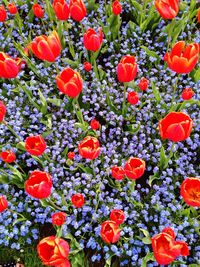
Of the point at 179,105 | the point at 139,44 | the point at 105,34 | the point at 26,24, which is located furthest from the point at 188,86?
the point at 26,24

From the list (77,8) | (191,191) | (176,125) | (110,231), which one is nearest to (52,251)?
(110,231)

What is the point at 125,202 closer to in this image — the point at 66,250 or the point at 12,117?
the point at 66,250

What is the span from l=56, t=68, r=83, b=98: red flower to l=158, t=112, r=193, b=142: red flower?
1.99 ft

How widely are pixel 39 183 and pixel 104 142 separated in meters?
1.07

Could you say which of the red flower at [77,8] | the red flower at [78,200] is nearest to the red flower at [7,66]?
the red flower at [77,8]

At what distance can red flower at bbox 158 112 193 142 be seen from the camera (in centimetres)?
243

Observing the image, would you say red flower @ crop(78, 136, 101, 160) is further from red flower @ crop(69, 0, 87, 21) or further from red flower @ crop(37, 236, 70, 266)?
red flower @ crop(69, 0, 87, 21)

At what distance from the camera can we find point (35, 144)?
104 inches

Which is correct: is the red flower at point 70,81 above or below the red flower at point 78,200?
above

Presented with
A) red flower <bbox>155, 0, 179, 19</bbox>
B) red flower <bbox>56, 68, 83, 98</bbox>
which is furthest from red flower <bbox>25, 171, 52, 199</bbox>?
red flower <bbox>155, 0, 179, 19</bbox>

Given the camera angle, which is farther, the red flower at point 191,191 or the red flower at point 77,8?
the red flower at point 77,8

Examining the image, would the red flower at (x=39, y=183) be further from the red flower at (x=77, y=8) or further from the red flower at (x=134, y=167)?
the red flower at (x=77, y=8)

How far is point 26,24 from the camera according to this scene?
13.8 feet

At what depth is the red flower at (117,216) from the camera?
254cm
